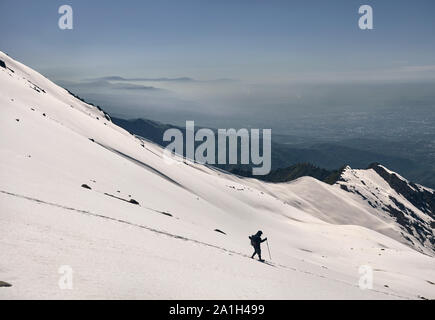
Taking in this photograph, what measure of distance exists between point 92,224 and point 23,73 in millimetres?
109974

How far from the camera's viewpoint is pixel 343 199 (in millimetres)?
159750

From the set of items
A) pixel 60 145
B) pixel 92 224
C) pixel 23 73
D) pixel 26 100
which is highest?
pixel 23 73

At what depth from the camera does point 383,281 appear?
3834cm

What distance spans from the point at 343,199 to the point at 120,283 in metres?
156

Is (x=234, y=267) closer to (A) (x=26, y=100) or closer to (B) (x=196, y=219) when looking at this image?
(B) (x=196, y=219)

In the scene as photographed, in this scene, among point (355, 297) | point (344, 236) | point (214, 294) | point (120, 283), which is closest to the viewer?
point (120, 283)

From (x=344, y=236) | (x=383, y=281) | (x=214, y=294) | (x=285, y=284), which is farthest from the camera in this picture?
(x=344, y=236)

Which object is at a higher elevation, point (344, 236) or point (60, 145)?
point (60, 145)

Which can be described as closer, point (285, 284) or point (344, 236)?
point (285, 284)

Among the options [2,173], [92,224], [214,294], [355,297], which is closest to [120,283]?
[214,294]

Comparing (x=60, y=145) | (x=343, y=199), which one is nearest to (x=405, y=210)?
(x=343, y=199)

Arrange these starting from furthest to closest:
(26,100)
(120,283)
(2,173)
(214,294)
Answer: (26,100) < (2,173) < (214,294) < (120,283)

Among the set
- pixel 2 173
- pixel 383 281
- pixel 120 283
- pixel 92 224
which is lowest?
pixel 383 281

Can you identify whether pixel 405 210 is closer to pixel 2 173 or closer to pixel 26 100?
pixel 26 100
